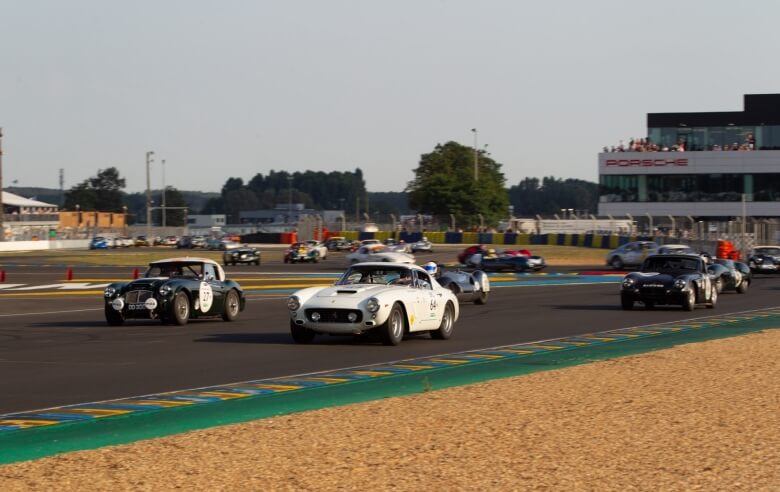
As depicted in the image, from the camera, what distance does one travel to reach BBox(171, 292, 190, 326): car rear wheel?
72.2 ft

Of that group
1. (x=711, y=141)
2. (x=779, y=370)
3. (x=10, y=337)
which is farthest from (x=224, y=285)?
(x=711, y=141)

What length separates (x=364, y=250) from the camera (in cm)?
5569

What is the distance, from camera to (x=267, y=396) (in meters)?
12.2

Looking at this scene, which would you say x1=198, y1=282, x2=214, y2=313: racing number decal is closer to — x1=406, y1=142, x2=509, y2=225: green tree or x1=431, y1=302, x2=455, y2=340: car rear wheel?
x1=431, y1=302, x2=455, y2=340: car rear wheel

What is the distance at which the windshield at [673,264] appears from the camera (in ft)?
88.1

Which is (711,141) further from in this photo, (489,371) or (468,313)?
(489,371)

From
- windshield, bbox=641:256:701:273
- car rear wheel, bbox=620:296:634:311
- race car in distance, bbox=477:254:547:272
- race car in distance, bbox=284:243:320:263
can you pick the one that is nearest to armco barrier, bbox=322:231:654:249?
race car in distance, bbox=477:254:547:272

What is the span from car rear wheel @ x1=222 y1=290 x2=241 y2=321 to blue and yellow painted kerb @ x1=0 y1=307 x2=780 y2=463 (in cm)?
727

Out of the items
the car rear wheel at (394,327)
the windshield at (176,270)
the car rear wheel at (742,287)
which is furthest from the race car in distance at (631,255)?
the car rear wheel at (394,327)

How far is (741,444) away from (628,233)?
6810 cm

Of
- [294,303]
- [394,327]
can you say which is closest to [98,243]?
[294,303]

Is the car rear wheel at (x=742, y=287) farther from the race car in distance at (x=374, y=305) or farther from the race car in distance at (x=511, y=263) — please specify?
the race car in distance at (x=374, y=305)

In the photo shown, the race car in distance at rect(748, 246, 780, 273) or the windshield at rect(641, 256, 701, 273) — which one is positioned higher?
the windshield at rect(641, 256, 701, 273)

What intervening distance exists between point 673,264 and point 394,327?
11312 millimetres
